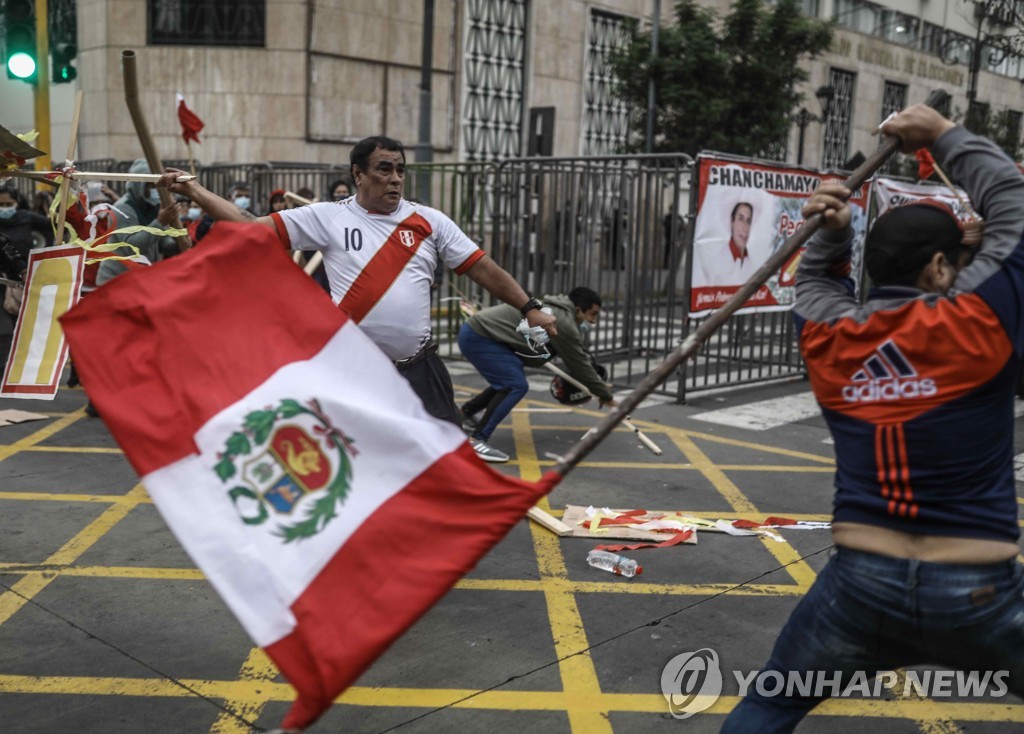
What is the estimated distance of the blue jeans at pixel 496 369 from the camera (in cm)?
746

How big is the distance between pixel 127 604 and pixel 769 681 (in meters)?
3.19

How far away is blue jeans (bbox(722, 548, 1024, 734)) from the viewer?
2.27 meters

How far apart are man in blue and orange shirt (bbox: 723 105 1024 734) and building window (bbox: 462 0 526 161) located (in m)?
20.2

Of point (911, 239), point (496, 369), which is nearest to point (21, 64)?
point (496, 369)

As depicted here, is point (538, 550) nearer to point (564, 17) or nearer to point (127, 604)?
point (127, 604)

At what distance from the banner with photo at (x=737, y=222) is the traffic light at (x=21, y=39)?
673 cm

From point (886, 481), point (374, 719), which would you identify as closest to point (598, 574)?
point (374, 719)

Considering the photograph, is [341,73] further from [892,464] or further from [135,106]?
[892,464]

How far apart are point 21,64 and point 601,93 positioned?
16.9 meters

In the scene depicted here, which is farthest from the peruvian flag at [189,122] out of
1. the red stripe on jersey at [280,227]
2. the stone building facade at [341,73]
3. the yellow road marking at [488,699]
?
the stone building facade at [341,73]

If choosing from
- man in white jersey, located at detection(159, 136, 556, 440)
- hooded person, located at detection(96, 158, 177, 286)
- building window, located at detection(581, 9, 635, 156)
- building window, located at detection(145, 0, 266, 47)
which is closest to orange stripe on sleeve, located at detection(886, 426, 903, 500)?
man in white jersey, located at detection(159, 136, 556, 440)

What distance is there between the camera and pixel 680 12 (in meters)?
20.0

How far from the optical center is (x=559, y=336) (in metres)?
7.08

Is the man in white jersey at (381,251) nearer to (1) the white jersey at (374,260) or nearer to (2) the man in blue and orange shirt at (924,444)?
(1) the white jersey at (374,260)
